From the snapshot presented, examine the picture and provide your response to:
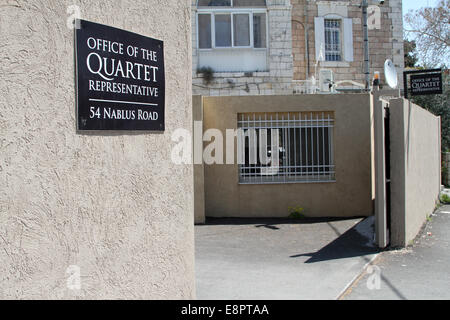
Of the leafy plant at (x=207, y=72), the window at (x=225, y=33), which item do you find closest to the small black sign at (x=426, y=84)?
the window at (x=225, y=33)

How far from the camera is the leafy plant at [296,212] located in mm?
10875

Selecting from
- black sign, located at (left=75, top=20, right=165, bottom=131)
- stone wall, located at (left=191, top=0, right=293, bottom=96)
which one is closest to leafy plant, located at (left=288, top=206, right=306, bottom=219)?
stone wall, located at (left=191, top=0, right=293, bottom=96)

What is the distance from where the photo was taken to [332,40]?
17.4m

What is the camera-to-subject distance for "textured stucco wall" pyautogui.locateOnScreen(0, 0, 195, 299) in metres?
2.79

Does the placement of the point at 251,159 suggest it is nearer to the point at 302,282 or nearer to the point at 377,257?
the point at 377,257

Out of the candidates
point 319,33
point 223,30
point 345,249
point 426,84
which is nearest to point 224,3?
point 223,30

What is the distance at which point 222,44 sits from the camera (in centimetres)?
1611

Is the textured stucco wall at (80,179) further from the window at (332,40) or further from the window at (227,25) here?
the window at (332,40)

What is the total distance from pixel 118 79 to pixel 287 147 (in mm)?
7872

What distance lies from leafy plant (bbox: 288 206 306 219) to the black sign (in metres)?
7.38

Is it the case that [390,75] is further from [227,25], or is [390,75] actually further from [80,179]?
[80,179]

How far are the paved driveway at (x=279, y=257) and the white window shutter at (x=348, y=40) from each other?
813 cm

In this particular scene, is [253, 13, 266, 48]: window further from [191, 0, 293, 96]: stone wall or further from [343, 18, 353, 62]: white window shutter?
[343, 18, 353, 62]: white window shutter

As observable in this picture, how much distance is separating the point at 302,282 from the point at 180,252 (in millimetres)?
2465
